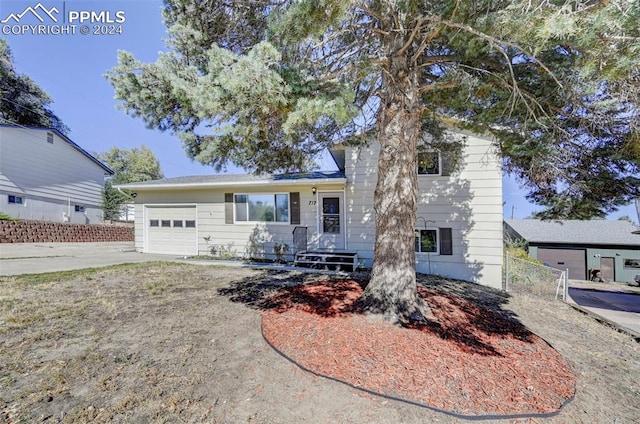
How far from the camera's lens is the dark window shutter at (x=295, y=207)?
9.58 meters

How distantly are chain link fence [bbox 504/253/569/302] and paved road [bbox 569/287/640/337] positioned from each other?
794mm

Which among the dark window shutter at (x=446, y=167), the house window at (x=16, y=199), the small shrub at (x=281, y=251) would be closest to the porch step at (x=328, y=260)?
the small shrub at (x=281, y=251)

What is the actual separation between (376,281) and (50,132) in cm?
2062

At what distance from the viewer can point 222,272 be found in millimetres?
7621

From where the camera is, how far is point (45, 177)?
15242 millimetres

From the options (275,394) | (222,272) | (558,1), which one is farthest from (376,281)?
Answer: (222,272)

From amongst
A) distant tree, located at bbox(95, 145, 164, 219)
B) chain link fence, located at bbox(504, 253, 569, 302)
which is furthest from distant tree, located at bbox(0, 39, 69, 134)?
chain link fence, located at bbox(504, 253, 569, 302)

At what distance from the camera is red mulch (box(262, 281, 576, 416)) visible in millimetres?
2369

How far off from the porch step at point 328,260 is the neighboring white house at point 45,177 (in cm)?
1539

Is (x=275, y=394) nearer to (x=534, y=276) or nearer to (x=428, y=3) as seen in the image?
(x=428, y=3)

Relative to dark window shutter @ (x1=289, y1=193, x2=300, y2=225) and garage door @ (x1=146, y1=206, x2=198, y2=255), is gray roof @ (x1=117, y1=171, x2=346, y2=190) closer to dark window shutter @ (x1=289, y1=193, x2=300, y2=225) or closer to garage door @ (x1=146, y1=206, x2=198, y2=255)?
dark window shutter @ (x1=289, y1=193, x2=300, y2=225)

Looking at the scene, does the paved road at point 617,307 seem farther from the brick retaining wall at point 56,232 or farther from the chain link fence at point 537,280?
the brick retaining wall at point 56,232

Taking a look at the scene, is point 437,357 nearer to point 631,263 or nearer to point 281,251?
point 281,251

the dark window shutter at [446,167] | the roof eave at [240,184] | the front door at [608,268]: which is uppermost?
the dark window shutter at [446,167]
